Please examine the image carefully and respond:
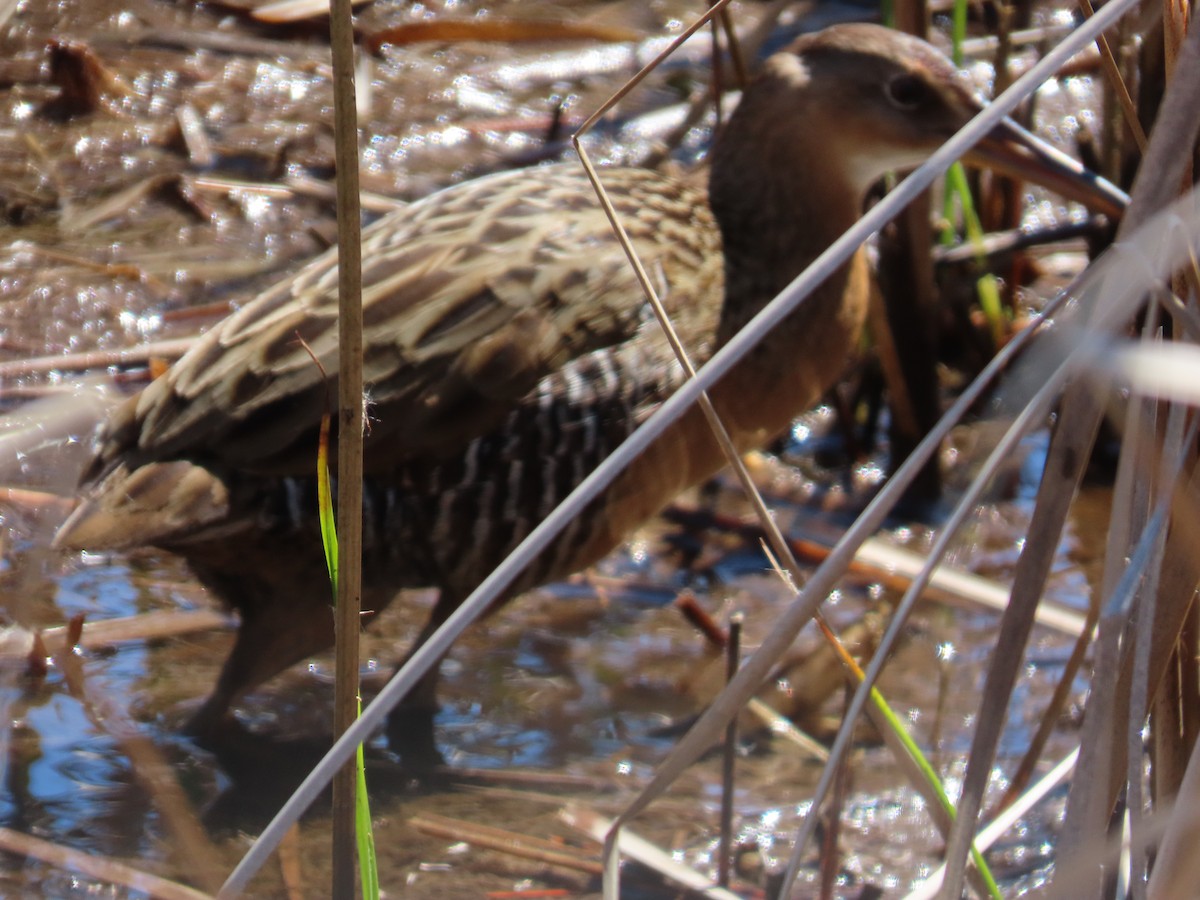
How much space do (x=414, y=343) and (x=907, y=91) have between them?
127 cm

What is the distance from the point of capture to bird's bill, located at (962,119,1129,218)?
3186 mm

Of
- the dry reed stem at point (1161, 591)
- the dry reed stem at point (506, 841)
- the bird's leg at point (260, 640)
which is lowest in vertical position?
the dry reed stem at point (506, 841)

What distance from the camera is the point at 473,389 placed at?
2746mm

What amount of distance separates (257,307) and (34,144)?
1997 mm

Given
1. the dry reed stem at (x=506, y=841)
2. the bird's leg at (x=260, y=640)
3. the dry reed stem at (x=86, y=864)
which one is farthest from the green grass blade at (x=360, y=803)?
the bird's leg at (x=260, y=640)

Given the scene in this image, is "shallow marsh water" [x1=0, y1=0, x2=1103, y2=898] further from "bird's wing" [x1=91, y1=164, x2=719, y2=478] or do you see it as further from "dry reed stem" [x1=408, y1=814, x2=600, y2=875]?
"bird's wing" [x1=91, y1=164, x2=719, y2=478]

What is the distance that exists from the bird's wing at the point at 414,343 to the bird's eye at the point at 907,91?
699 mm

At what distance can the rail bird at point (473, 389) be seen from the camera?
265cm

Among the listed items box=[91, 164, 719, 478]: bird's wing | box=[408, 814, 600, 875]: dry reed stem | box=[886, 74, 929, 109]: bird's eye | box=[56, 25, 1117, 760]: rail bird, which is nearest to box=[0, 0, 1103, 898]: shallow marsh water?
box=[408, 814, 600, 875]: dry reed stem

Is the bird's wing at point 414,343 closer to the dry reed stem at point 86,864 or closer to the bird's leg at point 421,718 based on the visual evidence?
the bird's leg at point 421,718

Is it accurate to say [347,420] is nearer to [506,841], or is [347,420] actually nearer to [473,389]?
[473,389]

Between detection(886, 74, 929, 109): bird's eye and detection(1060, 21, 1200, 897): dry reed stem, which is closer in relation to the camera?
detection(1060, 21, 1200, 897): dry reed stem

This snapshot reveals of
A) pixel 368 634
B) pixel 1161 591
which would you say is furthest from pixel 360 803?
pixel 368 634

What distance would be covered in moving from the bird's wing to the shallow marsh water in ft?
1.05
